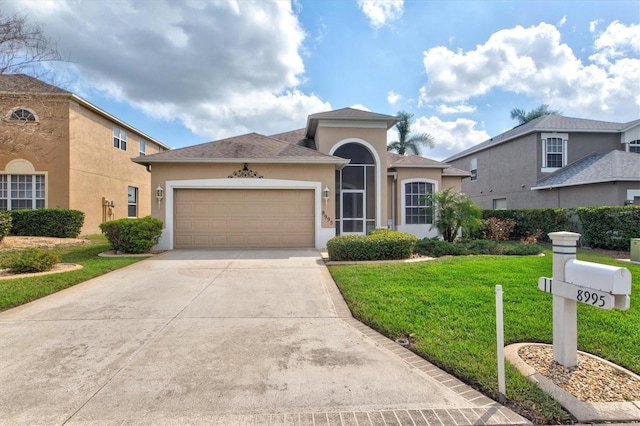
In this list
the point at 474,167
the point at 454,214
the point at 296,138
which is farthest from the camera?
the point at 474,167

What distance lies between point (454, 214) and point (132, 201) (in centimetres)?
1978

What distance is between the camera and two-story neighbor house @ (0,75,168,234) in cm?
1406

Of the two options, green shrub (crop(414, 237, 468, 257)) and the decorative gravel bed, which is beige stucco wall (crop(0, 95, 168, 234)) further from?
the decorative gravel bed

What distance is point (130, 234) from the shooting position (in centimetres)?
1108

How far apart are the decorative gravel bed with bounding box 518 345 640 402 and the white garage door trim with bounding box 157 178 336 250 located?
364 inches

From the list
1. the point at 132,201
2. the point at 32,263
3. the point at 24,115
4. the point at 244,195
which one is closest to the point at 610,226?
the point at 244,195

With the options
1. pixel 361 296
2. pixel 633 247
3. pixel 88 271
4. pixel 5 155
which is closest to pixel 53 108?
pixel 5 155

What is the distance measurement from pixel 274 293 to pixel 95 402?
3826 mm

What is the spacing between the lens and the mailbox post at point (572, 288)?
9.75 ft

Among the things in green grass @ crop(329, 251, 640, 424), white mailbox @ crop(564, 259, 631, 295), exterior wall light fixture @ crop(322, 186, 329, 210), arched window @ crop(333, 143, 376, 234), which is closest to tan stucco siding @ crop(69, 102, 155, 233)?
exterior wall light fixture @ crop(322, 186, 329, 210)

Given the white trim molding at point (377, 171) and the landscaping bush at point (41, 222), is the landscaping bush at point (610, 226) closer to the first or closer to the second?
the white trim molding at point (377, 171)

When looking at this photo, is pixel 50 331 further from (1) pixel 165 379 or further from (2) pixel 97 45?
(2) pixel 97 45

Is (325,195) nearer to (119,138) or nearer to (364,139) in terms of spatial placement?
(364,139)

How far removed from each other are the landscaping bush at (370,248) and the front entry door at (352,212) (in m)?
4.79
